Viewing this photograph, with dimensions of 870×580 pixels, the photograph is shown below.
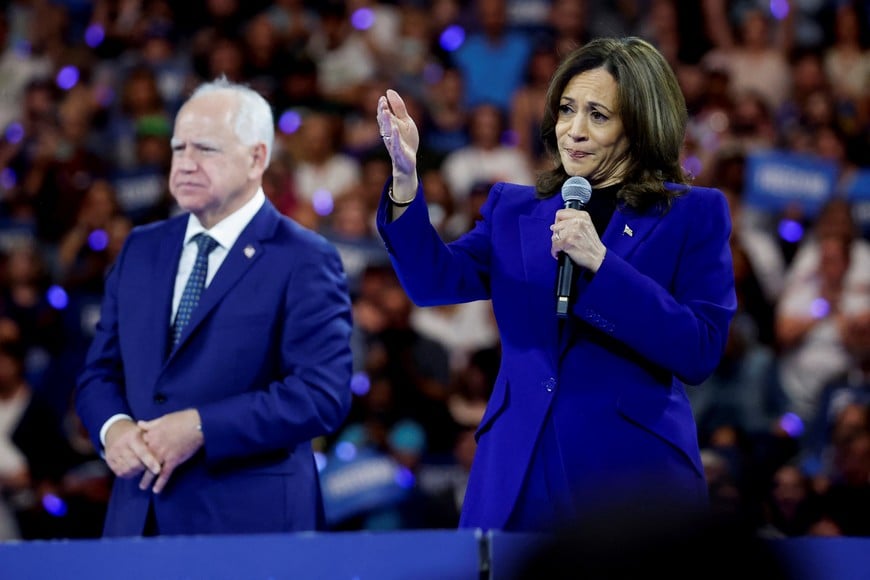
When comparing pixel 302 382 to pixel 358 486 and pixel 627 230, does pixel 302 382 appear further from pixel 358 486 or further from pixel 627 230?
pixel 358 486

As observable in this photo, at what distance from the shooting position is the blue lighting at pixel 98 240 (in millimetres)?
5930

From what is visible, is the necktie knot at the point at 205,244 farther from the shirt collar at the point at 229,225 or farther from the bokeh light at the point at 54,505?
the bokeh light at the point at 54,505

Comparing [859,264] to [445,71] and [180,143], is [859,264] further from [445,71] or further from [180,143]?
[180,143]

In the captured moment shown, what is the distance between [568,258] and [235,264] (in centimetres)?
97

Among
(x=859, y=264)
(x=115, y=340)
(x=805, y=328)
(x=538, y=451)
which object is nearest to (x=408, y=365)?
(x=805, y=328)

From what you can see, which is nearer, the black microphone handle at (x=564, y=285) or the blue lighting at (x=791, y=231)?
the black microphone handle at (x=564, y=285)

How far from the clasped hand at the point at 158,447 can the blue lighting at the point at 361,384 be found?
8.19ft

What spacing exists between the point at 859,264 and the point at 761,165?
24.5 inches

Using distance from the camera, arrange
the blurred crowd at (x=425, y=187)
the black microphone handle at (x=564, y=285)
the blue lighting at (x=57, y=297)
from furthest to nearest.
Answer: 1. the blue lighting at (x=57, y=297)
2. the blurred crowd at (x=425, y=187)
3. the black microphone handle at (x=564, y=285)

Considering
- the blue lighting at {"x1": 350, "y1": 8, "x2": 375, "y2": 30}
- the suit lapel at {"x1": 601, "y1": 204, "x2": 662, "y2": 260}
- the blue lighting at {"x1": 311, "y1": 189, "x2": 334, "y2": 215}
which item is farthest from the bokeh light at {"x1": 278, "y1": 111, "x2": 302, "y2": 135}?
the suit lapel at {"x1": 601, "y1": 204, "x2": 662, "y2": 260}

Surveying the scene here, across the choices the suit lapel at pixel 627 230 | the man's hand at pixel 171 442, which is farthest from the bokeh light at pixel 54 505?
the suit lapel at pixel 627 230

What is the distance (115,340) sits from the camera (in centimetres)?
288

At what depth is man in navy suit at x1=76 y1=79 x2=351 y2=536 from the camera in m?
2.68

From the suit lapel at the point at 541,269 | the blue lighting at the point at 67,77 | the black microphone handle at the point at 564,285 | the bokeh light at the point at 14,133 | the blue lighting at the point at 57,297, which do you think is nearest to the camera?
the black microphone handle at the point at 564,285
